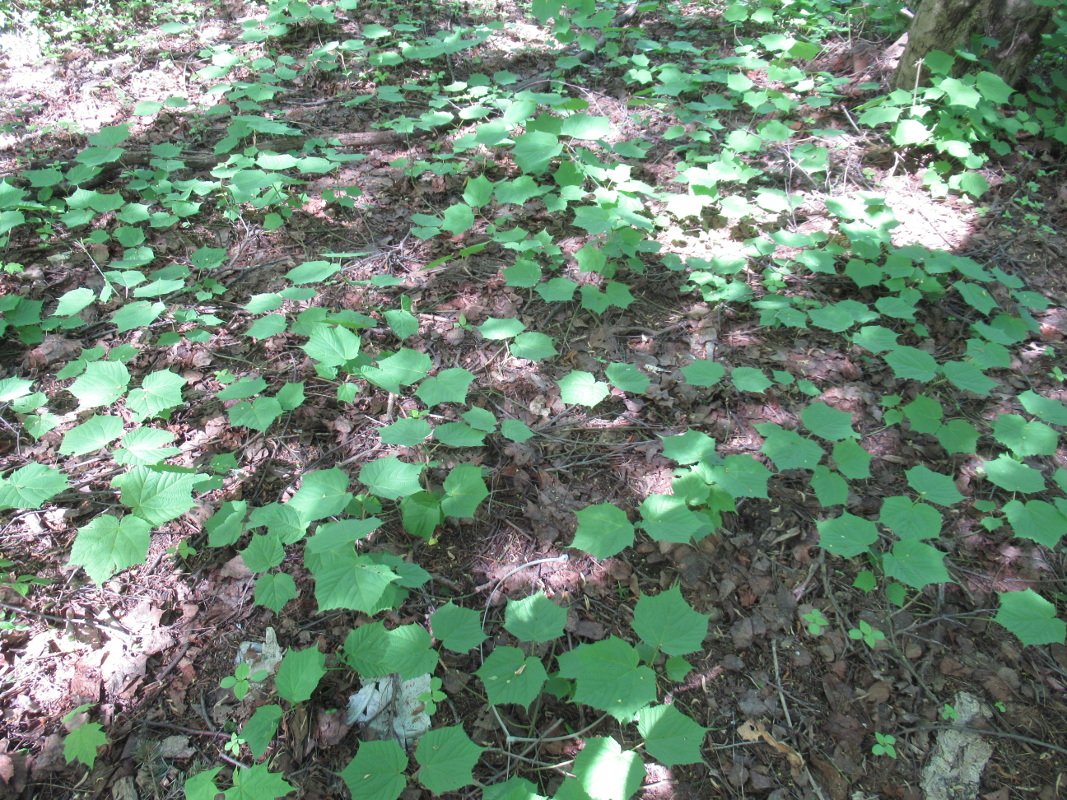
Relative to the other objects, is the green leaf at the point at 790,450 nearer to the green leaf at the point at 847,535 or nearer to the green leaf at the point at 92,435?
the green leaf at the point at 847,535

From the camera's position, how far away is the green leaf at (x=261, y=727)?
152cm

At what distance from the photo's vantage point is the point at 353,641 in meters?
1.66

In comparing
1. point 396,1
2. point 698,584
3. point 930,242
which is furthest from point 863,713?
point 396,1

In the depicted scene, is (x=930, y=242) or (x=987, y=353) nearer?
(x=987, y=353)

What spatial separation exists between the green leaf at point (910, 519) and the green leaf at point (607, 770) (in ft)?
4.04

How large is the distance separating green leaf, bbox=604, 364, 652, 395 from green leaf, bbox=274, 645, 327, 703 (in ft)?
5.06

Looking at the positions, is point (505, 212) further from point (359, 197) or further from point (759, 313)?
point (759, 313)

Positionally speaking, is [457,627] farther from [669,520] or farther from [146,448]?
[146,448]

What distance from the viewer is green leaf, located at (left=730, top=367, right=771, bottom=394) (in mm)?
2473

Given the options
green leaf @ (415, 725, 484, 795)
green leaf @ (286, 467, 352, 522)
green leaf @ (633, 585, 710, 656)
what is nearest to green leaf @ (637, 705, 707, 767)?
green leaf @ (633, 585, 710, 656)

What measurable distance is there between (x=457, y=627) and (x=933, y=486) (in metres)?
1.83

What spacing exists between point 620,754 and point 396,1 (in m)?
6.70

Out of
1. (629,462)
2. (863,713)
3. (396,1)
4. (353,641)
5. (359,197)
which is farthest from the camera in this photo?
(396,1)

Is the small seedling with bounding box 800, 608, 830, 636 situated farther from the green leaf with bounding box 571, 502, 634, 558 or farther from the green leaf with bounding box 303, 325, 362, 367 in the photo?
the green leaf with bounding box 303, 325, 362, 367
